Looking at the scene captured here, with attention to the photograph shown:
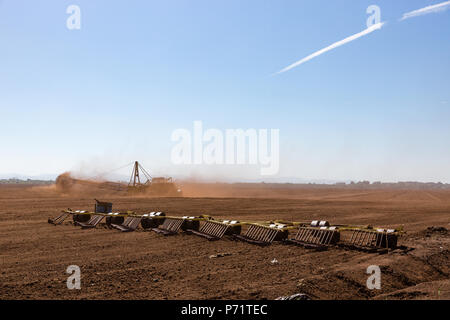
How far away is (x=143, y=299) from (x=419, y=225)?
1616cm

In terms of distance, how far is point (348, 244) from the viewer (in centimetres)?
1265

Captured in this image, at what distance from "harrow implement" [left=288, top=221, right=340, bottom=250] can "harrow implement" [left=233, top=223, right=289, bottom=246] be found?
52 centimetres

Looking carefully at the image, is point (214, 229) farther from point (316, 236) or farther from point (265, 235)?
point (316, 236)

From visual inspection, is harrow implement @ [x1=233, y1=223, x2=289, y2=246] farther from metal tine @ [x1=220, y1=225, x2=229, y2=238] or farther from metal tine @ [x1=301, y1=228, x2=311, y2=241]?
metal tine @ [x1=301, y1=228, x2=311, y2=241]

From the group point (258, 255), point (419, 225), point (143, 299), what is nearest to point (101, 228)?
point (258, 255)

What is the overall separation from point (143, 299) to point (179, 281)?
1.38 metres

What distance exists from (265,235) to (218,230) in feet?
6.78

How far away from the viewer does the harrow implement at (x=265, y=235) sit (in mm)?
13123

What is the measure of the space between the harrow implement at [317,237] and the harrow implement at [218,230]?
2.57m

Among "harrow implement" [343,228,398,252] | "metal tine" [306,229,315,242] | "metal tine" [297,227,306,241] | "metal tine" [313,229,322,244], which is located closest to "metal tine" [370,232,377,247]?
"harrow implement" [343,228,398,252]
